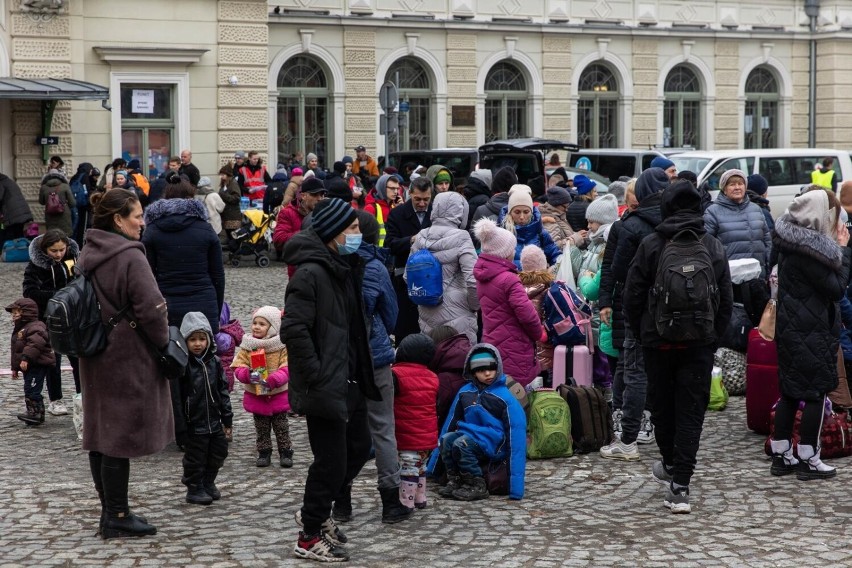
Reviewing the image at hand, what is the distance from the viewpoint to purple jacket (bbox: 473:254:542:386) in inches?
350

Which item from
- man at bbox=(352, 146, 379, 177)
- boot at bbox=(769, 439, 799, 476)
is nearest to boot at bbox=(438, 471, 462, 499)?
boot at bbox=(769, 439, 799, 476)

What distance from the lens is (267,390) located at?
875cm

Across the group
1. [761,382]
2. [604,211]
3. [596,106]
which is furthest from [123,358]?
[596,106]

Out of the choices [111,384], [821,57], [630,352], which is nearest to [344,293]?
[111,384]

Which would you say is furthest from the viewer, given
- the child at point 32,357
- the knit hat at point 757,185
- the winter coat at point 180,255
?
the knit hat at point 757,185

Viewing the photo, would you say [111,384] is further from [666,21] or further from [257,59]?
[666,21]

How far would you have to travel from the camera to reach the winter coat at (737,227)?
414 inches

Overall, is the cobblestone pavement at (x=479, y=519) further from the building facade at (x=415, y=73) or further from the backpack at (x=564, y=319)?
the building facade at (x=415, y=73)

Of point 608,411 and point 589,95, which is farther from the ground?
point 589,95

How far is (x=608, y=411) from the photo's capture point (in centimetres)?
927

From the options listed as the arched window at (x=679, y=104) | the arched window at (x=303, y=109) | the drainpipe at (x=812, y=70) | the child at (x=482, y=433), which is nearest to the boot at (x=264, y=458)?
the child at (x=482, y=433)

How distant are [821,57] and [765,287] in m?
27.1

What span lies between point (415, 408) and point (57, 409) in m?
3.84

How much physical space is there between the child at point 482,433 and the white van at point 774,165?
1545 cm
